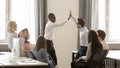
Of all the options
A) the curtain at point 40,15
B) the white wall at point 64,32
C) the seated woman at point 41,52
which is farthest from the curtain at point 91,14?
the seated woman at point 41,52

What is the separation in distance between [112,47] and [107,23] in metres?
0.72

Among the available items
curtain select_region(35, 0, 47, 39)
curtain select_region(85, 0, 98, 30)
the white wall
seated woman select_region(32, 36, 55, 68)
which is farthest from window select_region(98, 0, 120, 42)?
seated woman select_region(32, 36, 55, 68)

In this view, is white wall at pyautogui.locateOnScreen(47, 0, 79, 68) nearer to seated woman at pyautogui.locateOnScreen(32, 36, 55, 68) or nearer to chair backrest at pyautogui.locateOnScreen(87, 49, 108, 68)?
chair backrest at pyautogui.locateOnScreen(87, 49, 108, 68)

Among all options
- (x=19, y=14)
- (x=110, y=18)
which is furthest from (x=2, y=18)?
(x=110, y=18)

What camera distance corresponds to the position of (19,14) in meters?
7.84

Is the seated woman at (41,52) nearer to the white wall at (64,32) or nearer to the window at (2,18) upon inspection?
the white wall at (64,32)

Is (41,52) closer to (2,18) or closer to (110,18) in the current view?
(2,18)

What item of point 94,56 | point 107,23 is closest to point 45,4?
point 107,23

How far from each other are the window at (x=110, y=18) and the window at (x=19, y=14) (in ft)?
6.57

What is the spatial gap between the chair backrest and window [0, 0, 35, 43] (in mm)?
3094

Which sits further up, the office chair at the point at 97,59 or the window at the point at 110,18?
the window at the point at 110,18

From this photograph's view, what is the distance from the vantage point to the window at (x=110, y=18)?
8258mm

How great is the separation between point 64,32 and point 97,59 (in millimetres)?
3020

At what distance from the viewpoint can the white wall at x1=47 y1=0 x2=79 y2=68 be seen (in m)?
7.83
